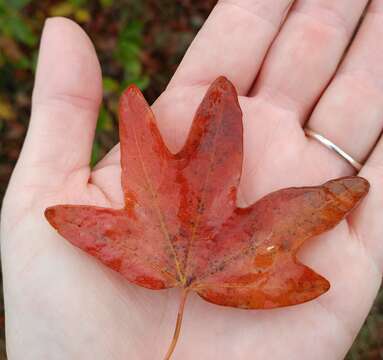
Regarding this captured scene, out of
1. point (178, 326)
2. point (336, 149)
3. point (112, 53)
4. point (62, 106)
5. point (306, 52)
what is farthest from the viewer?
point (112, 53)

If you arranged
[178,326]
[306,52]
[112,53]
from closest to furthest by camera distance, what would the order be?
1. [178,326]
2. [306,52]
3. [112,53]

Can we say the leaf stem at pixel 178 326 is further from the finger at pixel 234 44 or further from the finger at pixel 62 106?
the finger at pixel 234 44

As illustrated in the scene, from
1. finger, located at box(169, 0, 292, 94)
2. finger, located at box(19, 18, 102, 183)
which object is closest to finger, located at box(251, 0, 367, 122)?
finger, located at box(169, 0, 292, 94)

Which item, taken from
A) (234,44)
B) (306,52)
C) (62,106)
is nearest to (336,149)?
(306,52)

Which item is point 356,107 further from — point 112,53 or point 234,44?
point 112,53

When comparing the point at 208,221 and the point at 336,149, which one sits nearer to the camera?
the point at 208,221

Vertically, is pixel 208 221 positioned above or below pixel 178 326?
above

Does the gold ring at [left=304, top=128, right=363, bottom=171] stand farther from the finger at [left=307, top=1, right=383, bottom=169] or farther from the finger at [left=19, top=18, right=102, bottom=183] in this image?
the finger at [left=19, top=18, right=102, bottom=183]

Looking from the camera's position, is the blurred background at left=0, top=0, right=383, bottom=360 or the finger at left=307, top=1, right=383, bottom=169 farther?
the blurred background at left=0, top=0, right=383, bottom=360
